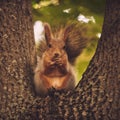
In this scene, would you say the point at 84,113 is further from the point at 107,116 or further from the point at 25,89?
the point at 25,89

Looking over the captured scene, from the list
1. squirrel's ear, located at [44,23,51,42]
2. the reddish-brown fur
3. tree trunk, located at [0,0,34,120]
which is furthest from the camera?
squirrel's ear, located at [44,23,51,42]

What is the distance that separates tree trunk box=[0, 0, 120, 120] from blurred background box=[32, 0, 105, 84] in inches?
18.0

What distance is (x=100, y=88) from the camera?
3.21m

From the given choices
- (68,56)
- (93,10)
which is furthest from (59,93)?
(93,10)

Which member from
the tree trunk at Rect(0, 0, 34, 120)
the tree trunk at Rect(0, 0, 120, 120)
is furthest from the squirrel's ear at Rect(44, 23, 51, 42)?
the tree trunk at Rect(0, 0, 120, 120)

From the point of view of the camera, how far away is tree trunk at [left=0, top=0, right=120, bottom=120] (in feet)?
10.4

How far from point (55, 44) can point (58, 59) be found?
0.17 metres

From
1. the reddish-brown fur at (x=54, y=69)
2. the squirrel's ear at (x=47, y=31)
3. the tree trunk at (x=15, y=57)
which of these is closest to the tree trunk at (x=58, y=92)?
the tree trunk at (x=15, y=57)

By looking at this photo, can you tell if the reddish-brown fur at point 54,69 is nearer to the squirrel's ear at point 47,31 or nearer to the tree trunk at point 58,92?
the squirrel's ear at point 47,31

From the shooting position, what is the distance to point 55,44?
3904 millimetres

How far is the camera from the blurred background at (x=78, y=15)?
4.00 meters

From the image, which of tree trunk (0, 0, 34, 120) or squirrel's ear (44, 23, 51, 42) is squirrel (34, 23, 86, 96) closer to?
squirrel's ear (44, 23, 51, 42)

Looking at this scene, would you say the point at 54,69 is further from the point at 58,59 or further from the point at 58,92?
the point at 58,92

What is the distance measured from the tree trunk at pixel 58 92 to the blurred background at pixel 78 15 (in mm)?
458
